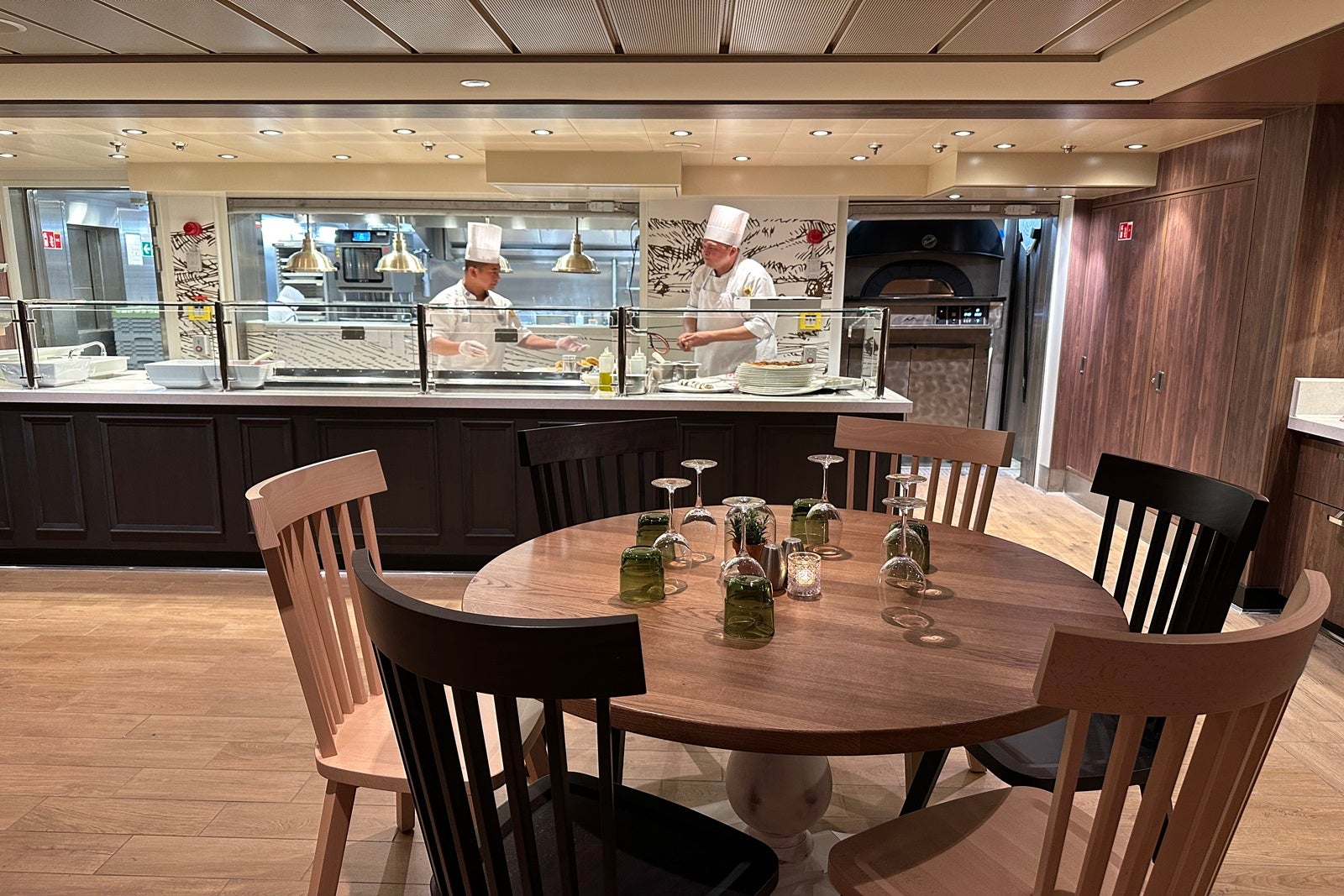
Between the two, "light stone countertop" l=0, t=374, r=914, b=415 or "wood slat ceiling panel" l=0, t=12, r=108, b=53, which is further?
"light stone countertop" l=0, t=374, r=914, b=415

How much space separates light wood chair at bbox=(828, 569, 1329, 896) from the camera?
95 centimetres

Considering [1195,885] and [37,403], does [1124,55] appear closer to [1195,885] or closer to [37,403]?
[1195,885]

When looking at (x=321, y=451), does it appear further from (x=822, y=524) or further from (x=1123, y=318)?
(x=1123, y=318)

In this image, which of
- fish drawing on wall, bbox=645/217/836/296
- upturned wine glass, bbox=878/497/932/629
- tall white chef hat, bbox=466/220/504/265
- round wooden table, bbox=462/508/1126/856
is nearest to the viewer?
round wooden table, bbox=462/508/1126/856

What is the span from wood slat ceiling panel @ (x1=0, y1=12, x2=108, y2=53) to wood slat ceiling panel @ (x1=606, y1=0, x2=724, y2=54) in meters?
2.12

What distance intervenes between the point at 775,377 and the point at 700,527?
72.2 inches

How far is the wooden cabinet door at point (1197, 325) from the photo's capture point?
434cm

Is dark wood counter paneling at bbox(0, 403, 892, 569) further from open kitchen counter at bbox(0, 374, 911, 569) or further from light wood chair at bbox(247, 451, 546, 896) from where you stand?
light wood chair at bbox(247, 451, 546, 896)

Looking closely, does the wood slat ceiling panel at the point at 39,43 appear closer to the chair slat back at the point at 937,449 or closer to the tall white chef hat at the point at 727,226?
the tall white chef hat at the point at 727,226

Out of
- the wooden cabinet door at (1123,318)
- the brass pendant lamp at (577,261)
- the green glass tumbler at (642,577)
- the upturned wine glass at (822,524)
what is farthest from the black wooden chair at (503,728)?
the brass pendant lamp at (577,261)

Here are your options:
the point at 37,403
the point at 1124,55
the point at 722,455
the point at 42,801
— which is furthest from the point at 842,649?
the point at 37,403

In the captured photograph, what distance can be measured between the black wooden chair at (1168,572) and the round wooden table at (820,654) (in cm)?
22

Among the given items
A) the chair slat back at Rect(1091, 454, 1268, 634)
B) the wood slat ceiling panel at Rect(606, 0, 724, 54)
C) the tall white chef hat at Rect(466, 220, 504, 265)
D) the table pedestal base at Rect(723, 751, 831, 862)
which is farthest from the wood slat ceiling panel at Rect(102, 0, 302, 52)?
the chair slat back at Rect(1091, 454, 1268, 634)

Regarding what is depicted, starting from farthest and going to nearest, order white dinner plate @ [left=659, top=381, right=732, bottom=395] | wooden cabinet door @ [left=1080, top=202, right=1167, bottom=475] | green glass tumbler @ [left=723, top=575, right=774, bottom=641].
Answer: wooden cabinet door @ [left=1080, top=202, right=1167, bottom=475]
white dinner plate @ [left=659, top=381, right=732, bottom=395]
green glass tumbler @ [left=723, top=575, right=774, bottom=641]
